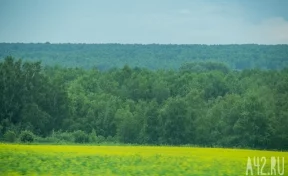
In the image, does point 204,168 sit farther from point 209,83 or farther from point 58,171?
point 209,83

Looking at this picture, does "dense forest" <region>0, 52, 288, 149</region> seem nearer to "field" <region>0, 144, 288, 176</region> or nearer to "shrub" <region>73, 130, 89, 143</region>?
"shrub" <region>73, 130, 89, 143</region>

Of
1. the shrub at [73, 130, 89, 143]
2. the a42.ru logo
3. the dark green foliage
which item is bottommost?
the shrub at [73, 130, 89, 143]

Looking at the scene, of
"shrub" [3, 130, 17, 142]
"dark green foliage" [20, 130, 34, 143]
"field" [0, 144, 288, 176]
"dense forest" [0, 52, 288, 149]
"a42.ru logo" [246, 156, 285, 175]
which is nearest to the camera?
"field" [0, 144, 288, 176]

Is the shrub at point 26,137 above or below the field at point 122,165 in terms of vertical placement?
below

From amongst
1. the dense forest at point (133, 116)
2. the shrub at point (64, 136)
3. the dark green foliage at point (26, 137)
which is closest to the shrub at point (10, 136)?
the dense forest at point (133, 116)

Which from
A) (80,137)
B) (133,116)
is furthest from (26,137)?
(133,116)

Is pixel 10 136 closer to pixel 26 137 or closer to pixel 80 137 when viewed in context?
pixel 26 137

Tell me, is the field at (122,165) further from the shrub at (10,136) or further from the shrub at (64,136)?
the shrub at (64,136)

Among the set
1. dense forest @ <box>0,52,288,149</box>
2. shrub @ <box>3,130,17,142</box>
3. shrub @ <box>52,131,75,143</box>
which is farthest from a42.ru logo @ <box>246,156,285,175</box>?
shrub @ <box>52,131,75,143</box>

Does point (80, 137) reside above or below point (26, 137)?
below

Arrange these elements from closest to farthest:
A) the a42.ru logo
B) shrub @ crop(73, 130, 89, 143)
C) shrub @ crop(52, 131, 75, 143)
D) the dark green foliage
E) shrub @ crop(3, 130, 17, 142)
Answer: the a42.ru logo, the dark green foliage, shrub @ crop(3, 130, 17, 142), shrub @ crop(52, 131, 75, 143), shrub @ crop(73, 130, 89, 143)

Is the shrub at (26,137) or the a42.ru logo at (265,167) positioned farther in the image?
the shrub at (26,137)

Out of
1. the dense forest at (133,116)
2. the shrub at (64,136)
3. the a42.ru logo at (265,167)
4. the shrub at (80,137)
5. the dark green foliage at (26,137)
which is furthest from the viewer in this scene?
the shrub at (80,137)

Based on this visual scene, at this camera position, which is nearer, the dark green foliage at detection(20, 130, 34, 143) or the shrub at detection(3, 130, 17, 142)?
the dark green foliage at detection(20, 130, 34, 143)
